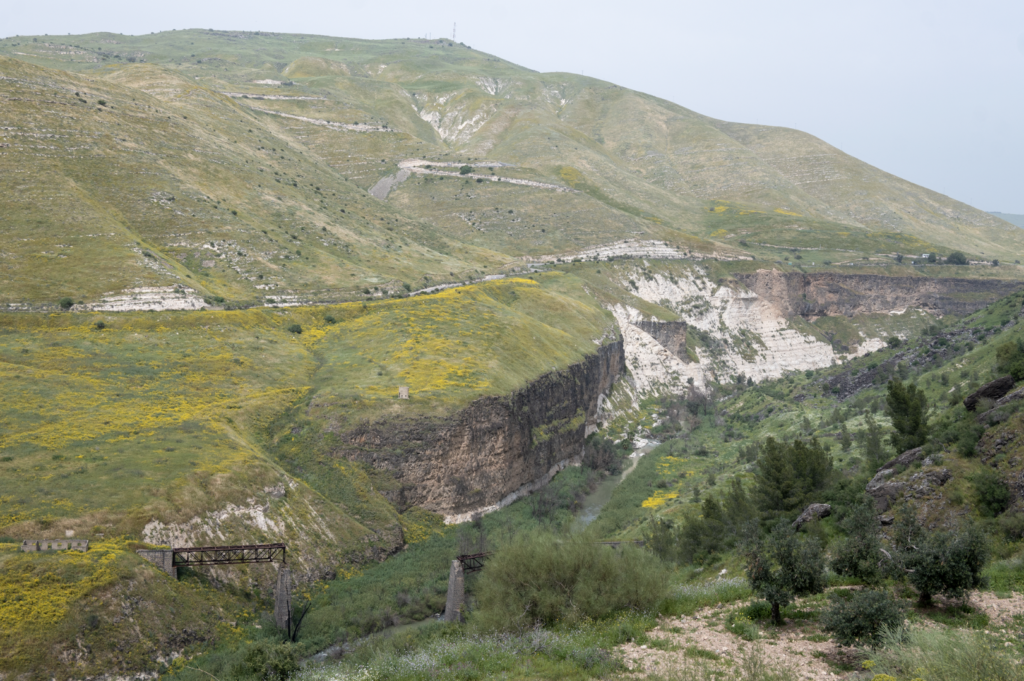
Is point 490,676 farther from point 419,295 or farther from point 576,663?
point 419,295

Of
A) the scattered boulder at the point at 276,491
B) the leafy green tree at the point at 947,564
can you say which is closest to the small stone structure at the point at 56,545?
the scattered boulder at the point at 276,491

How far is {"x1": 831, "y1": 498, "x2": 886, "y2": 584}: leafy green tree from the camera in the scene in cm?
2333

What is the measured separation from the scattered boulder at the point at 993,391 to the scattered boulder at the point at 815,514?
31.9 feet

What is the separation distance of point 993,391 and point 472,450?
38469 mm

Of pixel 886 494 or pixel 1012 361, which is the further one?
pixel 1012 361

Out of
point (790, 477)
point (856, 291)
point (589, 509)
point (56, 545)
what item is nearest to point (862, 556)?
point (790, 477)

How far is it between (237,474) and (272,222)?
200 feet

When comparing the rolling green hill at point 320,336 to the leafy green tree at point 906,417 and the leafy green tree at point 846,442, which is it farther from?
the leafy green tree at point 906,417

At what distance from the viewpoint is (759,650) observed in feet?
65.5

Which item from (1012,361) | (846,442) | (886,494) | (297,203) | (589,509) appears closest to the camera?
(886,494)

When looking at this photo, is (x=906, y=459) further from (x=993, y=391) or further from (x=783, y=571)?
(x=783, y=571)

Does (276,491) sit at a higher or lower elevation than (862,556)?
lower

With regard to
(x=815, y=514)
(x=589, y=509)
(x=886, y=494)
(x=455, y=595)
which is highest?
(x=886, y=494)

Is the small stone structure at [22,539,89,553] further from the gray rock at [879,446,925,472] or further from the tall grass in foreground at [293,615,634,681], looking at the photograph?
the gray rock at [879,446,925,472]
